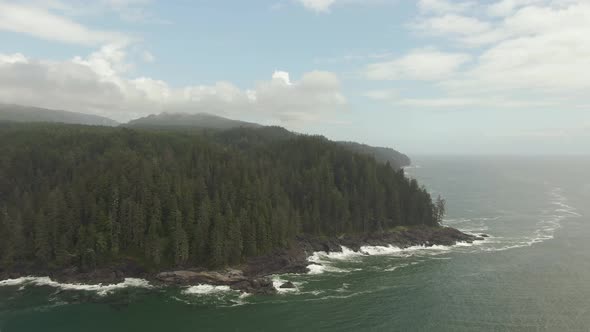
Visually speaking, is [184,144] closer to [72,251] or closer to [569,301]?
[72,251]

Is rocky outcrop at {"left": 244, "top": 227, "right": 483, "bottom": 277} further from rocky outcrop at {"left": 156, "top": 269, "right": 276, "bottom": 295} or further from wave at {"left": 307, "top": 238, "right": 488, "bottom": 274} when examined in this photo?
rocky outcrop at {"left": 156, "top": 269, "right": 276, "bottom": 295}

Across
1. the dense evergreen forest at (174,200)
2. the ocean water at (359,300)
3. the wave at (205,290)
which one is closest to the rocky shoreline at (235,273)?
the wave at (205,290)

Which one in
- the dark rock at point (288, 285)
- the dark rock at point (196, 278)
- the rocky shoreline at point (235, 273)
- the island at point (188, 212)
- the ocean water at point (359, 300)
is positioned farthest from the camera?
the island at point (188, 212)

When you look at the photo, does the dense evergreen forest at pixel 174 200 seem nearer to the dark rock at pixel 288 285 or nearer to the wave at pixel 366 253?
the wave at pixel 366 253

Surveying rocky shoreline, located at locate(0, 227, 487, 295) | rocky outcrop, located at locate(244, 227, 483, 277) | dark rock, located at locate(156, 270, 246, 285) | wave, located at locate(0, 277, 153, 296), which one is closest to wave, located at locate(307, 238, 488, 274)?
rocky outcrop, located at locate(244, 227, 483, 277)

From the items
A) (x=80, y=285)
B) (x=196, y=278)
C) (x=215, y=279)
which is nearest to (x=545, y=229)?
(x=215, y=279)

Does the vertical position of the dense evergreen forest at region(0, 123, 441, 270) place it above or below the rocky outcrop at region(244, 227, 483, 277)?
above
